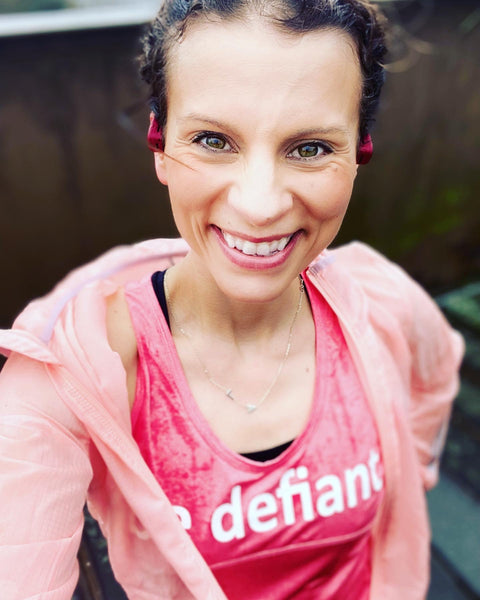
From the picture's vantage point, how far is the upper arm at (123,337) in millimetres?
988

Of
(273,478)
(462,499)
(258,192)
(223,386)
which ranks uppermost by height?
(258,192)

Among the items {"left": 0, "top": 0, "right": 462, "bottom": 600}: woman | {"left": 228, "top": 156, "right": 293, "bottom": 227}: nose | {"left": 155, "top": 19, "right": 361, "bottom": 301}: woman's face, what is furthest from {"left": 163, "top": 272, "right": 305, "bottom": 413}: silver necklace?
{"left": 228, "top": 156, "right": 293, "bottom": 227}: nose

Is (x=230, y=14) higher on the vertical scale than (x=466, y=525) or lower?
higher

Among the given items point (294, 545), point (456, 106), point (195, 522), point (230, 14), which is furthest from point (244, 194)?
point (456, 106)

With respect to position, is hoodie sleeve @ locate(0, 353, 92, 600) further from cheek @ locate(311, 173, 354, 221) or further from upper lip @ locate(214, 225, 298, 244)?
cheek @ locate(311, 173, 354, 221)

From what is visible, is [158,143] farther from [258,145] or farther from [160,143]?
[258,145]

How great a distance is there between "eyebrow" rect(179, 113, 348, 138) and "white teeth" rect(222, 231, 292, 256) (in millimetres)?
156

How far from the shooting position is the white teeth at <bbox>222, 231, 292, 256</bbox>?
87cm

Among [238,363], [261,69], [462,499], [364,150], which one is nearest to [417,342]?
[238,363]

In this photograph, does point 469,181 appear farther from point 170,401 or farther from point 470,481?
point 170,401

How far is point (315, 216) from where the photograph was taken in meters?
0.88

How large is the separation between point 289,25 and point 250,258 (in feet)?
1.06

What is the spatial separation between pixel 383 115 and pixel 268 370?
2.71 meters

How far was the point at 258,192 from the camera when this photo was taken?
81 cm
